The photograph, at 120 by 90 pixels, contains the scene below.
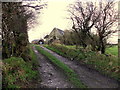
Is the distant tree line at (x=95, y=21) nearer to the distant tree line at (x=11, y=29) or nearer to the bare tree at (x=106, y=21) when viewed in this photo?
the bare tree at (x=106, y=21)

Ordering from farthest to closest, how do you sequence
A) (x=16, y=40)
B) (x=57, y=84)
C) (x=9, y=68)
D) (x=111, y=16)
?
1. (x=111, y=16)
2. (x=16, y=40)
3. (x=9, y=68)
4. (x=57, y=84)

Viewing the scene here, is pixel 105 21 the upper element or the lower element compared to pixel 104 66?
upper

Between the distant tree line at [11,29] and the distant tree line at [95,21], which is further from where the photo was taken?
the distant tree line at [95,21]

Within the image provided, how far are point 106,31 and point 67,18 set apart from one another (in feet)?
19.8

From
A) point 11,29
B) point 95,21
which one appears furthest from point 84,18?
point 11,29

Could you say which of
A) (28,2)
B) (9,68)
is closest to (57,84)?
(9,68)

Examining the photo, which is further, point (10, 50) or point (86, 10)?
point (86, 10)

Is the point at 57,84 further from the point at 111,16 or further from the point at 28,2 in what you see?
the point at 111,16

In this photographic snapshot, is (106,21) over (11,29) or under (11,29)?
over

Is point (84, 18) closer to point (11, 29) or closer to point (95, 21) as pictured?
point (95, 21)

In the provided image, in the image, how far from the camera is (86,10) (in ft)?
41.3

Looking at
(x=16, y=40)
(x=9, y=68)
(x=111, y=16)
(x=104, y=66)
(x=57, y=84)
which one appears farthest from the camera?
(x=111, y=16)

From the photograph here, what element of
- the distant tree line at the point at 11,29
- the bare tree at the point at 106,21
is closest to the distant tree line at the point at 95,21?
the bare tree at the point at 106,21

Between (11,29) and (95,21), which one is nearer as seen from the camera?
(11,29)
